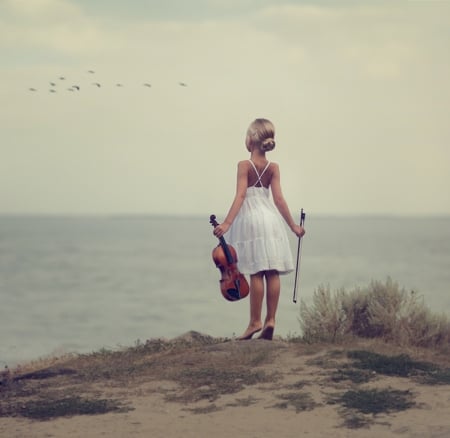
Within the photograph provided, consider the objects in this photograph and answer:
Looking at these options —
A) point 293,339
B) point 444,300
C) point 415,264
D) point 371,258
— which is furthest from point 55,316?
point 371,258

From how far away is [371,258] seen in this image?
281 ft

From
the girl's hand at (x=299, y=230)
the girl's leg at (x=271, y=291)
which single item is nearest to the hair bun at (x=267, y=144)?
the girl's hand at (x=299, y=230)

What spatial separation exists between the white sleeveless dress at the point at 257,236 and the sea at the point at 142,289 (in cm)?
178

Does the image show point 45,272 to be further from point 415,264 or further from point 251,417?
point 251,417

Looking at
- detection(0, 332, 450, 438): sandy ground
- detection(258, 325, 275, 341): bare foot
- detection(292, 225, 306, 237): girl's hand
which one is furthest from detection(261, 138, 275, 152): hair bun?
detection(0, 332, 450, 438): sandy ground

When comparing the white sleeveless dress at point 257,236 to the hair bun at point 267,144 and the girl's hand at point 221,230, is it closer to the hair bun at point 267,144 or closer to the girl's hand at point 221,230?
the hair bun at point 267,144

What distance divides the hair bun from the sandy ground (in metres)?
2.56

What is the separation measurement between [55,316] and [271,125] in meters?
29.1

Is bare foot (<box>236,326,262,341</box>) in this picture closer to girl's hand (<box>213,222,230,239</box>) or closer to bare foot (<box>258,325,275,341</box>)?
bare foot (<box>258,325,275,341</box>)

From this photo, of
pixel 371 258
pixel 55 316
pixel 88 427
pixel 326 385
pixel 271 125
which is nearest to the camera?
pixel 88 427

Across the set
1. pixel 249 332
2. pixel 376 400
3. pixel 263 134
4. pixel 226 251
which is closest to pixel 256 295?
pixel 249 332

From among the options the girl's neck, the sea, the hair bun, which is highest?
the hair bun

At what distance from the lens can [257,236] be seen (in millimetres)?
13047

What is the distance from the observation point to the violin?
1267cm
